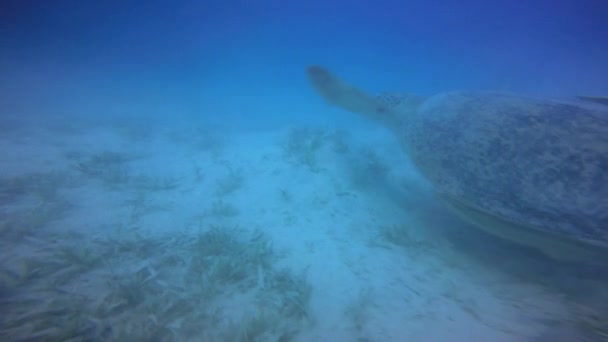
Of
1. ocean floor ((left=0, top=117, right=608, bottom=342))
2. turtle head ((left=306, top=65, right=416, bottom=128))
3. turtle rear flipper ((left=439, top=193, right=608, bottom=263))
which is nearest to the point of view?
ocean floor ((left=0, top=117, right=608, bottom=342))

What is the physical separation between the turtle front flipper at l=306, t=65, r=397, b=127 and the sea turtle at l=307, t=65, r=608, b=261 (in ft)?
5.33

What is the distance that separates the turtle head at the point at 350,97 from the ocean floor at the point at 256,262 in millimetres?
1221

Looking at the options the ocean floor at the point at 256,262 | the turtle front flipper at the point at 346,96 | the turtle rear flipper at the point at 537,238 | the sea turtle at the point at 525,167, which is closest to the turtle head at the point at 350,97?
the turtle front flipper at the point at 346,96

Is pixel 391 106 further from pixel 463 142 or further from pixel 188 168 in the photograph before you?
pixel 188 168

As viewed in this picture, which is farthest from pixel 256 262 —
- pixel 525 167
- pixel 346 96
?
pixel 346 96

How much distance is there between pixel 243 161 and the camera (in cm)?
591

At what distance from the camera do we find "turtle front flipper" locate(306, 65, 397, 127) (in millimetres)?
5137

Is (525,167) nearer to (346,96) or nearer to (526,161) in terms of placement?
(526,161)

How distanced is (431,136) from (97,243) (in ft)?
15.9

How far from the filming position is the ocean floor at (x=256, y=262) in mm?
2221

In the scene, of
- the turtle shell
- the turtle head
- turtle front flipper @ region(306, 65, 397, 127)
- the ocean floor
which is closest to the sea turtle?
the turtle shell

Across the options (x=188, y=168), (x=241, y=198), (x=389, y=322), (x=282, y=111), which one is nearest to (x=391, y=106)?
(x=241, y=198)

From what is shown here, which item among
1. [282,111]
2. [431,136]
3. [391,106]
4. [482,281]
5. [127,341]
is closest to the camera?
[127,341]

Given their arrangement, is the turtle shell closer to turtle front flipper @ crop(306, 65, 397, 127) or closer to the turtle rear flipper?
the turtle rear flipper
